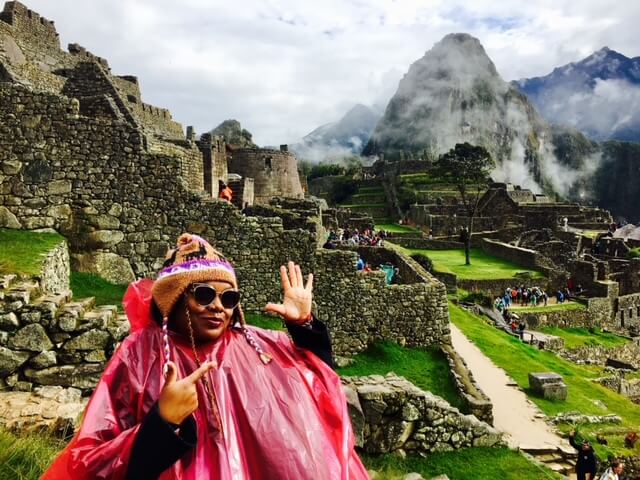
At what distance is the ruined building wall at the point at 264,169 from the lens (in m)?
20.9

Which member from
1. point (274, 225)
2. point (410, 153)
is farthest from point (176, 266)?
point (410, 153)

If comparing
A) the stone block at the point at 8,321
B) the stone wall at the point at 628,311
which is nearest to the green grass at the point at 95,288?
the stone block at the point at 8,321

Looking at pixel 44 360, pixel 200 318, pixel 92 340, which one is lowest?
pixel 44 360

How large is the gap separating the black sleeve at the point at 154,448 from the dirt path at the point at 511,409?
8.01 meters

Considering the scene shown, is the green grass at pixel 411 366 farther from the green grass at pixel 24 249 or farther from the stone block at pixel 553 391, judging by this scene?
the green grass at pixel 24 249

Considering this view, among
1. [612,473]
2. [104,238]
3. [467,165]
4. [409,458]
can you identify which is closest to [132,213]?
[104,238]

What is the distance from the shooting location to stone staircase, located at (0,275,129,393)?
211 inches

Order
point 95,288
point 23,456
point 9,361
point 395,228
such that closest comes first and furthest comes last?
point 23,456
point 9,361
point 95,288
point 395,228

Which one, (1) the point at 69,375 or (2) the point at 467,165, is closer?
(1) the point at 69,375

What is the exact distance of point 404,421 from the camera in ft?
25.3

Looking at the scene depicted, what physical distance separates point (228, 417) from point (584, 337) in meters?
32.4

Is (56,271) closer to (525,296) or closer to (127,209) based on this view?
(127,209)

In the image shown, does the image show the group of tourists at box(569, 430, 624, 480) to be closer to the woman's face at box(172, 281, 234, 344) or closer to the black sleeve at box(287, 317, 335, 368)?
the black sleeve at box(287, 317, 335, 368)

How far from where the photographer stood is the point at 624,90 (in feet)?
633
